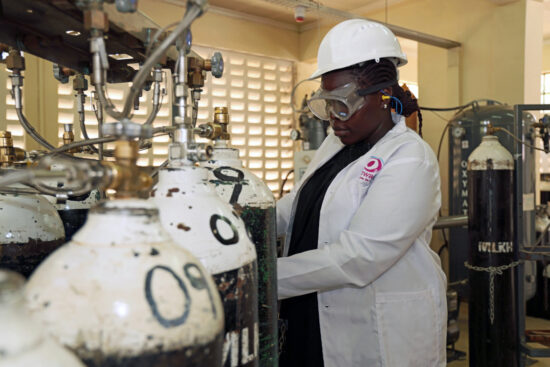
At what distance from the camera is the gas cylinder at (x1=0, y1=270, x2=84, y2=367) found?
290mm

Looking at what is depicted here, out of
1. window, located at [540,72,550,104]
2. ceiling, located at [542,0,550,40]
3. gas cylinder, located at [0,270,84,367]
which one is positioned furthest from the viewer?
window, located at [540,72,550,104]

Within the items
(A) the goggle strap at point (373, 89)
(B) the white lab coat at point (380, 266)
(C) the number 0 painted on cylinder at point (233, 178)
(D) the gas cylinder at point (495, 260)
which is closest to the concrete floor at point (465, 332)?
(D) the gas cylinder at point (495, 260)

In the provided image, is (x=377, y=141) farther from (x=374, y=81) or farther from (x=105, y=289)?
(x=105, y=289)

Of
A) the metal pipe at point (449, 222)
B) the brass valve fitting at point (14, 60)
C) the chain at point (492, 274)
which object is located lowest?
the chain at point (492, 274)

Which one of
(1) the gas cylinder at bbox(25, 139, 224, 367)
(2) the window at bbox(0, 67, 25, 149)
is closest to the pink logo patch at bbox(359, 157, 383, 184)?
(1) the gas cylinder at bbox(25, 139, 224, 367)

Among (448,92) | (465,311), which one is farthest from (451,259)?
(448,92)

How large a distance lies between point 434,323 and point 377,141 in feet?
1.74

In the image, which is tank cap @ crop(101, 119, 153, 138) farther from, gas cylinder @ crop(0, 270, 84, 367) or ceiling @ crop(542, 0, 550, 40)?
ceiling @ crop(542, 0, 550, 40)

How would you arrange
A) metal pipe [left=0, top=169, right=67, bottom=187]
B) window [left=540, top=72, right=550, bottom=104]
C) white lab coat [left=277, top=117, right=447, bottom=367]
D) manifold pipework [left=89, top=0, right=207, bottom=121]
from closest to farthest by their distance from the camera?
metal pipe [left=0, top=169, right=67, bottom=187]
manifold pipework [left=89, top=0, right=207, bottom=121]
white lab coat [left=277, top=117, right=447, bottom=367]
window [left=540, top=72, right=550, bottom=104]

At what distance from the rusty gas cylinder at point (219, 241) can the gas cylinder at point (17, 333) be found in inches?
9.3

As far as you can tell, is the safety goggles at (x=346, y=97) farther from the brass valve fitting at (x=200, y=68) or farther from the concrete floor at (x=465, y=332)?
the concrete floor at (x=465, y=332)

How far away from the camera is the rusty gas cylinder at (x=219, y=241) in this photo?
55 cm

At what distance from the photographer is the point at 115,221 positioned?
41cm

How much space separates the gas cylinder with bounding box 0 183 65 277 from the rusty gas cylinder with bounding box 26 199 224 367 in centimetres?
30
